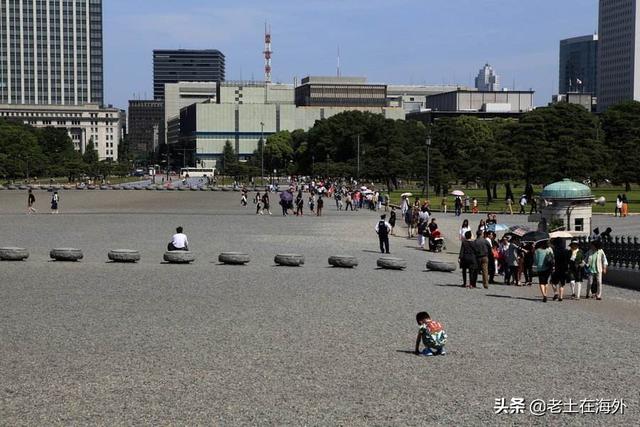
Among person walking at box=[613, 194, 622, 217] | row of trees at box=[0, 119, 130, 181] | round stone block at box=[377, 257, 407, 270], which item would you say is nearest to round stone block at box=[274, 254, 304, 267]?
round stone block at box=[377, 257, 407, 270]

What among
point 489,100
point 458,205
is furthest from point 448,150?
point 489,100

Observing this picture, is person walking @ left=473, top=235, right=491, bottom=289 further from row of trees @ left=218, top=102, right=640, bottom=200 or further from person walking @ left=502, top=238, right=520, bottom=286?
row of trees @ left=218, top=102, right=640, bottom=200

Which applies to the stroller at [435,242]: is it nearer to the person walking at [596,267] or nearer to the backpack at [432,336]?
the person walking at [596,267]

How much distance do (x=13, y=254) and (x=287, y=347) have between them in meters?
15.6

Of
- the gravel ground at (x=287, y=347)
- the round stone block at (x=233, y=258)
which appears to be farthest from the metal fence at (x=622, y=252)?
the round stone block at (x=233, y=258)

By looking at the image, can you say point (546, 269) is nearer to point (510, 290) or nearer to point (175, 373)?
point (510, 290)

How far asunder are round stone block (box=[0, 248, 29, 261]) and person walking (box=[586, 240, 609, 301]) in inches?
669

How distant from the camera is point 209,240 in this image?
35344mm

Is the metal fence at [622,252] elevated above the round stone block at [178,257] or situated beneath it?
elevated above

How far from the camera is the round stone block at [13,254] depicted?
27.1 meters

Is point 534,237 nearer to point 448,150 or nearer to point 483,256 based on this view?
point 483,256

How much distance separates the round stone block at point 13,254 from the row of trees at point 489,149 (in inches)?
1694

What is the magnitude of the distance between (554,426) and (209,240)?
26.2 meters

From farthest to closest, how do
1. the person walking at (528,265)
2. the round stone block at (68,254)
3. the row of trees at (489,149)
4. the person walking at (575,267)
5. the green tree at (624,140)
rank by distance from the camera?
the green tree at (624,140)
the row of trees at (489,149)
the round stone block at (68,254)
the person walking at (528,265)
the person walking at (575,267)
